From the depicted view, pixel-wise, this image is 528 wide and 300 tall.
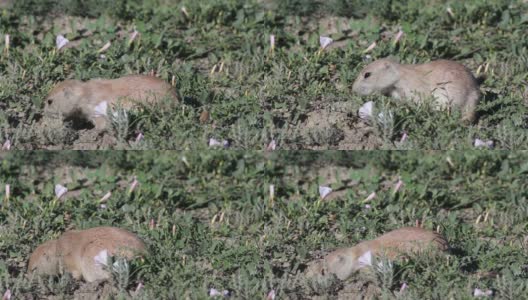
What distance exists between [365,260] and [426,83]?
Answer: 53.3 inches

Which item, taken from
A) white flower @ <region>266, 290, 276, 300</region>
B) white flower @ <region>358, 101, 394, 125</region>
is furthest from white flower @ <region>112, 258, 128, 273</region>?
white flower @ <region>358, 101, 394, 125</region>

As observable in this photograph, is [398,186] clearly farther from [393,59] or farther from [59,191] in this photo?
[59,191]

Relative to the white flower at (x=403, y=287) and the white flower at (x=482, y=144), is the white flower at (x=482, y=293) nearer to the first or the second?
the white flower at (x=403, y=287)

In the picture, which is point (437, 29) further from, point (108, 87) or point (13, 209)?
point (13, 209)

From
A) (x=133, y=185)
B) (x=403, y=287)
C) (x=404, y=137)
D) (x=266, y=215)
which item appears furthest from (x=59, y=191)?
(x=403, y=287)

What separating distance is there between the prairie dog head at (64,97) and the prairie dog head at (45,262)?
37.8 inches

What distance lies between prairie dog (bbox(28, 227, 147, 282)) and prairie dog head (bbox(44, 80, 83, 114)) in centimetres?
87

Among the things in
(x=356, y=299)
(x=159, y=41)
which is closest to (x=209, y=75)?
(x=159, y=41)

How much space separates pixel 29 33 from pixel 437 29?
3044 millimetres

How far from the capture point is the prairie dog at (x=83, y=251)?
967 cm

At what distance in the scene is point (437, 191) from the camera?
35.0 ft

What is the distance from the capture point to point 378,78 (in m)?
10.3

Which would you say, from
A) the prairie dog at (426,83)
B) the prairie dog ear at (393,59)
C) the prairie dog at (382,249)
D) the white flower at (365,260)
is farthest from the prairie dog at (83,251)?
the prairie dog ear at (393,59)

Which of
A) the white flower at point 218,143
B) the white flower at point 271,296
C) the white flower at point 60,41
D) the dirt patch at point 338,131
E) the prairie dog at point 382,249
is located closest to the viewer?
the white flower at point 271,296
